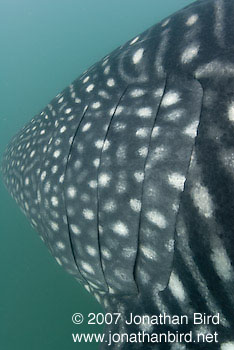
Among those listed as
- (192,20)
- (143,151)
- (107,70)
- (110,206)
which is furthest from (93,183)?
(192,20)

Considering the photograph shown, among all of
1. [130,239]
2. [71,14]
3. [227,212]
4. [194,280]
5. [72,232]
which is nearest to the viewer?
[227,212]

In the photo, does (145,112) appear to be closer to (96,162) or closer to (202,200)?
(96,162)

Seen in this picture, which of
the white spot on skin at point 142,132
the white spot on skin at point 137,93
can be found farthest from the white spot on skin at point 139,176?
the white spot on skin at point 137,93

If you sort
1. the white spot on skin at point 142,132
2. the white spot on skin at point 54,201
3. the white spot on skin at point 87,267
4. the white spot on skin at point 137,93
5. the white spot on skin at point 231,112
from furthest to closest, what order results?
the white spot on skin at point 54,201
the white spot on skin at point 87,267
the white spot on skin at point 137,93
the white spot on skin at point 142,132
the white spot on skin at point 231,112

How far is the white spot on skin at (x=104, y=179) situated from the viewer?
2.06 m

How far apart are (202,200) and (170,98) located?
679mm

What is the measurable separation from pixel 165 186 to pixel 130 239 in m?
0.48

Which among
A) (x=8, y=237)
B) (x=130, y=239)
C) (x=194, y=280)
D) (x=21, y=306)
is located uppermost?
(x=130, y=239)

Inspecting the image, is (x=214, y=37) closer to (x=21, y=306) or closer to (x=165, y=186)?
(x=165, y=186)

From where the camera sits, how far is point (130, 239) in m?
1.96

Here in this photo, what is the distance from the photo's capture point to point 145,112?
6.34ft

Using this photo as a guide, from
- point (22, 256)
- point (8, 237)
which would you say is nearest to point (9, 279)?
point (22, 256)

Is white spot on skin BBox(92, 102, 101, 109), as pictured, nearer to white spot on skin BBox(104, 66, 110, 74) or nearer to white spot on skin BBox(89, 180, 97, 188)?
white spot on skin BBox(104, 66, 110, 74)

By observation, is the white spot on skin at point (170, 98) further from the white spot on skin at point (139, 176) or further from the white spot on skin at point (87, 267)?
the white spot on skin at point (87, 267)
